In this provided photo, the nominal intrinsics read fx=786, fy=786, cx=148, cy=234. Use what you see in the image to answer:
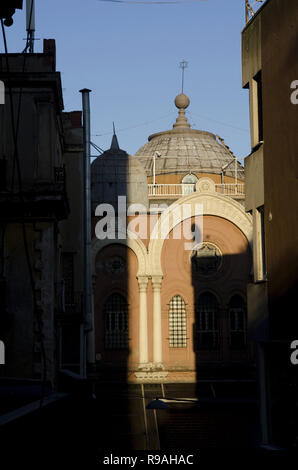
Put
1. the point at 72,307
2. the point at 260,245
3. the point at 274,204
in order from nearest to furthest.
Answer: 1. the point at 274,204
2. the point at 260,245
3. the point at 72,307

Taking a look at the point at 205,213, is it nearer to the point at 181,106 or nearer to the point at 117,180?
the point at 117,180

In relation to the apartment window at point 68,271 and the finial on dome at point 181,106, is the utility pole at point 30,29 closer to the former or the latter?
the apartment window at point 68,271

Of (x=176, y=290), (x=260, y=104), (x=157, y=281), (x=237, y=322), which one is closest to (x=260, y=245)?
(x=260, y=104)

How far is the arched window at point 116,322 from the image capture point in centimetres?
4269

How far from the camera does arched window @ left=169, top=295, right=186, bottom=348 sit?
140 ft

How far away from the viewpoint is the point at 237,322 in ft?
142

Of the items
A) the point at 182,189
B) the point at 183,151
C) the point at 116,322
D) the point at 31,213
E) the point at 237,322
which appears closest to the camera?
the point at 31,213

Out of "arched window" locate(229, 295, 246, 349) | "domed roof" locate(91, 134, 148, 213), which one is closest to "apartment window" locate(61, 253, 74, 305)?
"arched window" locate(229, 295, 246, 349)

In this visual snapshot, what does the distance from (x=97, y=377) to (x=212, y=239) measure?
1001cm

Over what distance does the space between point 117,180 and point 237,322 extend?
11964 millimetres

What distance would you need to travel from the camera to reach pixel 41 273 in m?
21.8

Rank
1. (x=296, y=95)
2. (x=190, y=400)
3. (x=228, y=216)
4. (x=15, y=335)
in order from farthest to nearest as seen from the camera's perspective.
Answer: (x=228, y=216)
(x=190, y=400)
(x=15, y=335)
(x=296, y=95)

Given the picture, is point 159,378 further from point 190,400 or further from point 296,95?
point 296,95

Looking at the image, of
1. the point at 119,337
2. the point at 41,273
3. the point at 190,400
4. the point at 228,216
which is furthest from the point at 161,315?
the point at 41,273
